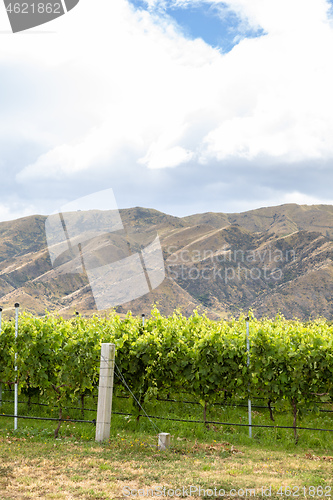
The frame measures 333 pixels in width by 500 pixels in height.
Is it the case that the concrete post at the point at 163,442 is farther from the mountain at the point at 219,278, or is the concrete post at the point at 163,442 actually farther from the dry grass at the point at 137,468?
the mountain at the point at 219,278

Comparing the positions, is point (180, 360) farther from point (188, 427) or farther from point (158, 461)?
point (158, 461)

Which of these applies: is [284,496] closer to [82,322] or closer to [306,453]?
[306,453]

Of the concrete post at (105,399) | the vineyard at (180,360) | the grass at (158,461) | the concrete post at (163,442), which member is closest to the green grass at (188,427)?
the grass at (158,461)

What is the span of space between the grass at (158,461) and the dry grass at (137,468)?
0.01 metres

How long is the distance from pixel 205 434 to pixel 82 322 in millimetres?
3802

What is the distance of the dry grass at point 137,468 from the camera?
500cm

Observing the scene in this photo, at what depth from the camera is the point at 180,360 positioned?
832cm

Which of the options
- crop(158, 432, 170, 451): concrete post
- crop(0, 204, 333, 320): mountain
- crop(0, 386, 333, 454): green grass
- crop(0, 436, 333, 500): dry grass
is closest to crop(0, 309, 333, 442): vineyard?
crop(0, 386, 333, 454): green grass

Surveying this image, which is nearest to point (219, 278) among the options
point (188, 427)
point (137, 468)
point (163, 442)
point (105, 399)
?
point (188, 427)

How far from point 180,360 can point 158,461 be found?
2.39m

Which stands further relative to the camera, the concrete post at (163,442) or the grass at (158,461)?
the concrete post at (163,442)

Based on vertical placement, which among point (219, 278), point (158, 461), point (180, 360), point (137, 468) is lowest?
point (219, 278)

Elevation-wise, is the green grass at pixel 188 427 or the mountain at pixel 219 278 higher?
the green grass at pixel 188 427

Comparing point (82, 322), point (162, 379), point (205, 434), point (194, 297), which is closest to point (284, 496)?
point (205, 434)
